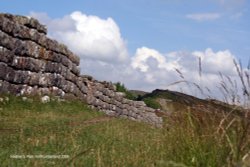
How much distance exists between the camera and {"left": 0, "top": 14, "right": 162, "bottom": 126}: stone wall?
63.0ft

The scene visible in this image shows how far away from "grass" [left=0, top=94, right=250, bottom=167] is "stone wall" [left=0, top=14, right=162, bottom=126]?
342 cm

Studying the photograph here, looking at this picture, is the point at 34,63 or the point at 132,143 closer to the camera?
the point at 132,143

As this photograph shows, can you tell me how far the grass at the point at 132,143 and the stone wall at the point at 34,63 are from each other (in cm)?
342

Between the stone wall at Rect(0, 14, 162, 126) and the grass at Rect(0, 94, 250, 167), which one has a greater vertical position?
the stone wall at Rect(0, 14, 162, 126)

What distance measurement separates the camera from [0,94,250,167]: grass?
252 inches

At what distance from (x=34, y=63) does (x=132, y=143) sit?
9.41 meters

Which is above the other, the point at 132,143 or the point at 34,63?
the point at 34,63

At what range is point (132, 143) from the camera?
1259 cm

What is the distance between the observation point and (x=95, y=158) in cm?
913

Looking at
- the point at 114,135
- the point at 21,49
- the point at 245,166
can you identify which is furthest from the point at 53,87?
the point at 245,166

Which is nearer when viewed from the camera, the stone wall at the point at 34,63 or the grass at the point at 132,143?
the grass at the point at 132,143

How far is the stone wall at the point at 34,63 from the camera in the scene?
19203 mm

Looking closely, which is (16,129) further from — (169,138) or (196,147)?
(196,147)

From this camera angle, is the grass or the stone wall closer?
the grass
